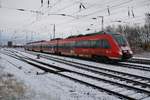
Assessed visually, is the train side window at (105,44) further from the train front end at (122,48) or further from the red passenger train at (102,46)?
the train front end at (122,48)

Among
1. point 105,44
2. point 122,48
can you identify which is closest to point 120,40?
point 122,48

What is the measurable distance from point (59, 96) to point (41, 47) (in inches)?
1699

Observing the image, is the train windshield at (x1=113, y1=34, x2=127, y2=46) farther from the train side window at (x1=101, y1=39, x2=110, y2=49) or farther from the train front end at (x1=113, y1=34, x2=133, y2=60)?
the train side window at (x1=101, y1=39, x2=110, y2=49)

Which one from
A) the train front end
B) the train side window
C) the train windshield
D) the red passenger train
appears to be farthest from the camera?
the train side window

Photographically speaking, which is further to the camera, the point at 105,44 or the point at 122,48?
the point at 105,44

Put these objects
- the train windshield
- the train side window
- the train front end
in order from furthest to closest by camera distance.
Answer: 1. the train side window
2. the train windshield
3. the train front end

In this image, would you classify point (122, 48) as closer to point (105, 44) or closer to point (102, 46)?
point (105, 44)

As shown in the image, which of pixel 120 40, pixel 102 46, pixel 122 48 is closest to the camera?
pixel 122 48

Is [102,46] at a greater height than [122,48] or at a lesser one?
greater

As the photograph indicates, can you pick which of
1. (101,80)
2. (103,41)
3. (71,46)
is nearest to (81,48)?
(71,46)

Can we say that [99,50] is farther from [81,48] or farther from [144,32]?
[144,32]

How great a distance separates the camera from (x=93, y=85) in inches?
419

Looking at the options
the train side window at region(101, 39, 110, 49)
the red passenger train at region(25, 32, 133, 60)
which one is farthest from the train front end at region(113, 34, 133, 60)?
the train side window at region(101, 39, 110, 49)

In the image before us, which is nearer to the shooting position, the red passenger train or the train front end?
the train front end
